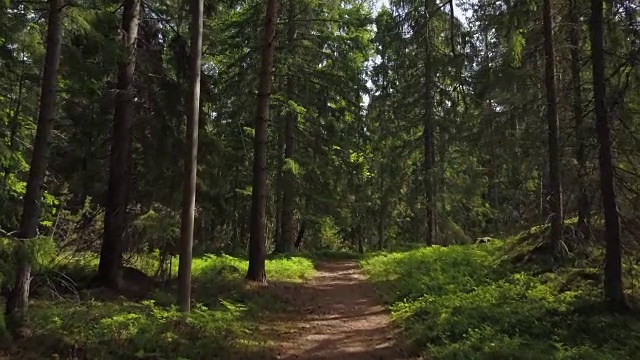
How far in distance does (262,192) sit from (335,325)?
13.8ft

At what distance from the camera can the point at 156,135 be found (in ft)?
38.1

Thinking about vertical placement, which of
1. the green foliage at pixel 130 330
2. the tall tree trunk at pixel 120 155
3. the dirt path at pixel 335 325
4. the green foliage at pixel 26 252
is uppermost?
the tall tree trunk at pixel 120 155

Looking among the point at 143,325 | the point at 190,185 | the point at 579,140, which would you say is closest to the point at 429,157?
the point at 579,140

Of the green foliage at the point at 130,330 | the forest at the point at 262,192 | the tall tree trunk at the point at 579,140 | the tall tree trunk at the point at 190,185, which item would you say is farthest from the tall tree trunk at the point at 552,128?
the tall tree trunk at the point at 190,185

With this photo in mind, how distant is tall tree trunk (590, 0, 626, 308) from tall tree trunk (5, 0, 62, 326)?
8.44 m

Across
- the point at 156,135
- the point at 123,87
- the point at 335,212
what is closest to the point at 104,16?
the point at 123,87

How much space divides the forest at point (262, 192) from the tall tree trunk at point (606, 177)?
0.09 ft

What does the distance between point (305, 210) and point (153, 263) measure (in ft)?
36.6

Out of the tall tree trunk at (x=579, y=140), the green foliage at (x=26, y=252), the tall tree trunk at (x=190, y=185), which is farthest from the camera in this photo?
the tall tree trunk at (x=579, y=140)

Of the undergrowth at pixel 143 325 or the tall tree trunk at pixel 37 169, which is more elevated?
the tall tree trunk at pixel 37 169

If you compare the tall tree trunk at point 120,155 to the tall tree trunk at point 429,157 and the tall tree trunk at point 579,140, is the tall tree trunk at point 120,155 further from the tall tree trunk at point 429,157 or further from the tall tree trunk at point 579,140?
the tall tree trunk at point 429,157

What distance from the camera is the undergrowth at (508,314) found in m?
7.14

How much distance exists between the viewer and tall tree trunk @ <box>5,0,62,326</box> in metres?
7.10

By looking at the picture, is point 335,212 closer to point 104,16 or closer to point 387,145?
point 387,145
